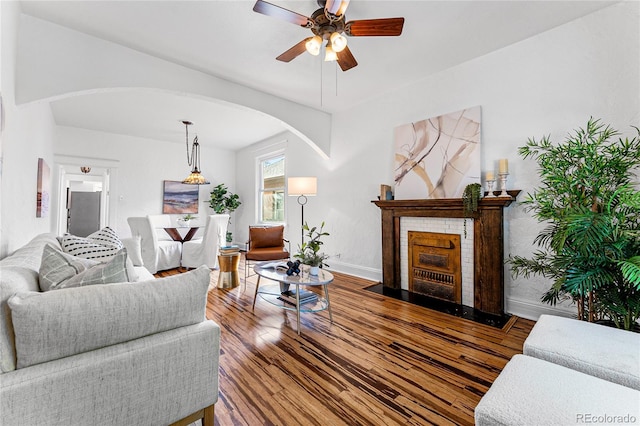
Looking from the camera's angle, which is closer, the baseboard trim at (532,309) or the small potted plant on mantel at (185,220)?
the baseboard trim at (532,309)

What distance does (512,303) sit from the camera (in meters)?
2.70

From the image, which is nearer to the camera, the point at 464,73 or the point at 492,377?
the point at 492,377

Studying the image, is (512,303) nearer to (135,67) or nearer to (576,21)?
(576,21)

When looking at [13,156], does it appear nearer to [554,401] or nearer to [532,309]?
[554,401]

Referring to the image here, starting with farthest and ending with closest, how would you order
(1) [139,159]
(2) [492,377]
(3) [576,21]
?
(1) [139,159]
(3) [576,21]
(2) [492,377]

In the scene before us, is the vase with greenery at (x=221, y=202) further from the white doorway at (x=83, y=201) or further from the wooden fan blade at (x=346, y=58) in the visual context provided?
the wooden fan blade at (x=346, y=58)

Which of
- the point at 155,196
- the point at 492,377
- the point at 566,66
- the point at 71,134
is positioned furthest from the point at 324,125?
the point at 71,134

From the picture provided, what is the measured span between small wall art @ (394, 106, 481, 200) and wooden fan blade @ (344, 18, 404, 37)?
1543 mm

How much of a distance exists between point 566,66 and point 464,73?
35.5 inches

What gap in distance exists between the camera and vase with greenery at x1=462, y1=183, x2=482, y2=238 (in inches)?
106

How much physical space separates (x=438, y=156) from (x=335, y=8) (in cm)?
206

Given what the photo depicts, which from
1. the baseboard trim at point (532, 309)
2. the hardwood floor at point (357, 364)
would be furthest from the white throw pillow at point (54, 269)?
the baseboard trim at point (532, 309)

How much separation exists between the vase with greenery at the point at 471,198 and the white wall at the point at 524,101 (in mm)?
328

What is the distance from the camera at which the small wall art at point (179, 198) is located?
6.23 metres
